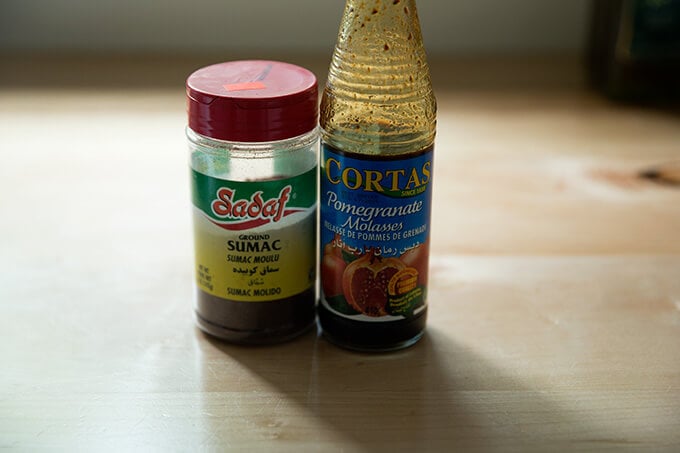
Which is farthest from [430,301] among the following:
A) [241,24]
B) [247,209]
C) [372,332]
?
[241,24]

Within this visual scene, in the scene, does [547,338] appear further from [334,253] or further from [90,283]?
[90,283]

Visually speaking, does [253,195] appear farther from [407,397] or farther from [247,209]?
[407,397]

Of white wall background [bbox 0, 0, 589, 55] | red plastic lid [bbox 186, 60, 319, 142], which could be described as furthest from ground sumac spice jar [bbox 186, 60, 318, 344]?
white wall background [bbox 0, 0, 589, 55]

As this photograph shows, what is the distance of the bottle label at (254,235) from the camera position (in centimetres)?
75

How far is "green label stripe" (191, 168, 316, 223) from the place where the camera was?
0.74 metres

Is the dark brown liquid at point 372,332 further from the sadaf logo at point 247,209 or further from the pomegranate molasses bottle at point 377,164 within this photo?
the sadaf logo at point 247,209

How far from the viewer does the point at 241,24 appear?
1488 millimetres

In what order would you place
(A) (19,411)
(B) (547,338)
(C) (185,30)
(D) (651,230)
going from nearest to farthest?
(A) (19,411) < (B) (547,338) < (D) (651,230) < (C) (185,30)

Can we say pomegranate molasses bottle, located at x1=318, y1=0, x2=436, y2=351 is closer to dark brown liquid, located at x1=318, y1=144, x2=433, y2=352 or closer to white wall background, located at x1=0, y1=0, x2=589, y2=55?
dark brown liquid, located at x1=318, y1=144, x2=433, y2=352

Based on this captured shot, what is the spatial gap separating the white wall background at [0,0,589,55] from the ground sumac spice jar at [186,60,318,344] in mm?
709

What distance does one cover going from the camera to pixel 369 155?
73 centimetres

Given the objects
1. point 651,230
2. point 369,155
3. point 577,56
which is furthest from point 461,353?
point 577,56

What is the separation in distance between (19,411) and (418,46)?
41 centimetres

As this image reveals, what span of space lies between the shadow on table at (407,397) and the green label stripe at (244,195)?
13 cm
